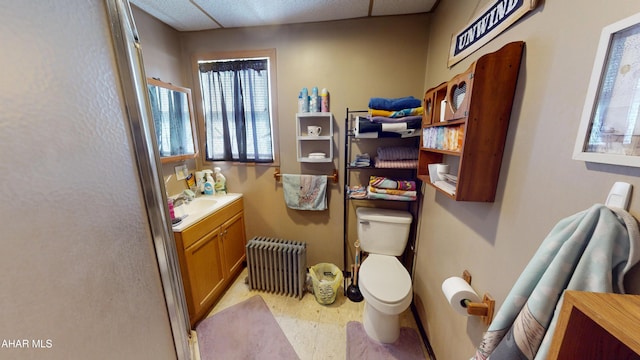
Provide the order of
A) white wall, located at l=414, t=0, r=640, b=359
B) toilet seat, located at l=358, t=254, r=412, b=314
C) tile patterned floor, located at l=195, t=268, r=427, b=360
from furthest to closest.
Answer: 1. tile patterned floor, located at l=195, t=268, r=427, b=360
2. toilet seat, located at l=358, t=254, r=412, b=314
3. white wall, located at l=414, t=0, r=640, b=359

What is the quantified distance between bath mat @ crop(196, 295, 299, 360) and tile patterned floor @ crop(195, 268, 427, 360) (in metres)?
0.06

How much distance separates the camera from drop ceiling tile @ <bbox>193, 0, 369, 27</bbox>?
1.44 m

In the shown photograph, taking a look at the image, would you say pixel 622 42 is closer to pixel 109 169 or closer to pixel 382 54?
pixel 109 169

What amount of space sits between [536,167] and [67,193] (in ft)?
4.16

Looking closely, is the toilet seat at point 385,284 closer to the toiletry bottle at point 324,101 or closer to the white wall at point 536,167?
the white wall at point 536,167

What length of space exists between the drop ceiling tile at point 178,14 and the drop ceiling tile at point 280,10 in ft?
0.32

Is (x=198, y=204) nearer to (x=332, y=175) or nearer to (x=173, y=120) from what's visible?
(x=173, y=120)

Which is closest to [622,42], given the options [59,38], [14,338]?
[59,38]

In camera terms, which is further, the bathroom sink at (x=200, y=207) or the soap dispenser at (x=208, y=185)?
the soap dispenser at (x=208, y=185)

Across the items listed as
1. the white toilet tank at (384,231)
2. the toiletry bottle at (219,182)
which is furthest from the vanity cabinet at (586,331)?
the toiletry bottle at (219,182)

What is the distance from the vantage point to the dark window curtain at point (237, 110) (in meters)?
1.85

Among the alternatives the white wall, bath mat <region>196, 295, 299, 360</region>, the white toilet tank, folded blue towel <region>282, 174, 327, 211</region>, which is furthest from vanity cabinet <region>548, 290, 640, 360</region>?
folded blue towel <region>282, 174, 327, 211</region>

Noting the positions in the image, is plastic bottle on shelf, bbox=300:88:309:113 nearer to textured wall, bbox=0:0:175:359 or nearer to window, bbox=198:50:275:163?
window, bbox=198:50:275:163

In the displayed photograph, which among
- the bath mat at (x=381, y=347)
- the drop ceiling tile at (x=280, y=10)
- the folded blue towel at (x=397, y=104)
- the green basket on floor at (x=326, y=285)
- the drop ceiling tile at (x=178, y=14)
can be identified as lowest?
the bath mat at (x=381, y=347)
